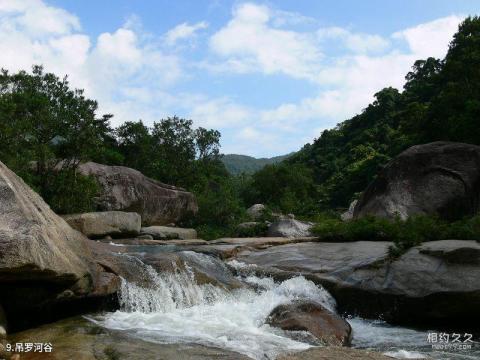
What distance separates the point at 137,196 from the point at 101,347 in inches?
982

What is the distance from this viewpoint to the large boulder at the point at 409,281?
34.8 ft

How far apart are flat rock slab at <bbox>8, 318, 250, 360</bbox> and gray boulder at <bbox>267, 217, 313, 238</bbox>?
53.8ft

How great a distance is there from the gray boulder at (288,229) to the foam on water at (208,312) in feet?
34.4

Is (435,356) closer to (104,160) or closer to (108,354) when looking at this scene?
(108,354)

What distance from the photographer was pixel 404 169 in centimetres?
2081

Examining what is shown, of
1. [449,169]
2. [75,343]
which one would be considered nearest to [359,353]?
[75,343]

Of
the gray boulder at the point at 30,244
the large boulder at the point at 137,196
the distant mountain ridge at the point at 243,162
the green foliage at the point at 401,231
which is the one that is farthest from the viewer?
the distant mountain ridge at the point at 243,162

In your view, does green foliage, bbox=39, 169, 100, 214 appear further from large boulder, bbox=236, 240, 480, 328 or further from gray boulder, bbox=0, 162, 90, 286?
gray boulder, bbox=0, 162, 90, 286

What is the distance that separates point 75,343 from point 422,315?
7609 millimetres

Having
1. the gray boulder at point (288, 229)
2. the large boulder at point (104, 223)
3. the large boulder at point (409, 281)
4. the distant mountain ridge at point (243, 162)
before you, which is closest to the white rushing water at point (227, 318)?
the large boulder at point (409, 281)

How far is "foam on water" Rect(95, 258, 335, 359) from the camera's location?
→ 26.2 feet

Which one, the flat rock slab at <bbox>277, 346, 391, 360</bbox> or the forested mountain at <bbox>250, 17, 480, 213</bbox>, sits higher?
the forested mountain at <bbox>250, 17, 480, 213</bbox>

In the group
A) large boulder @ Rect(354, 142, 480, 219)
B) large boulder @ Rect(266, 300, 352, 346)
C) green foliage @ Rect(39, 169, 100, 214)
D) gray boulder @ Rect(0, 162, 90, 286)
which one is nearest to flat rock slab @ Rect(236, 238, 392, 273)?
large boulder @ Rect(266, 300, 352, 346)

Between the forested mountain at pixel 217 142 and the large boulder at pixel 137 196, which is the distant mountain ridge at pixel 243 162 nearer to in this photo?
the forested mountain at pixel 217 142
